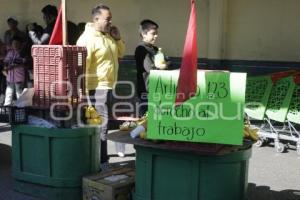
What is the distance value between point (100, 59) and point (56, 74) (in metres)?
0.91

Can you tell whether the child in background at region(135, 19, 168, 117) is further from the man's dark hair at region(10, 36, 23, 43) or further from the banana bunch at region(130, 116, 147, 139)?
the man's dark hair at region(10, 36, 23, 43)

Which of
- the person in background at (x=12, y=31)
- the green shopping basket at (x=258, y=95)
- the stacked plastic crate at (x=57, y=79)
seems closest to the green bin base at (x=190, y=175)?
the stacked plastic crate at (x=57, y=79)

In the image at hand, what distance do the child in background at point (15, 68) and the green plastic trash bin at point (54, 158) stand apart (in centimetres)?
466

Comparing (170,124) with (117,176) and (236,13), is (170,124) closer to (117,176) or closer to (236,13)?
(117,176)

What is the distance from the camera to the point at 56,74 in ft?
15.1

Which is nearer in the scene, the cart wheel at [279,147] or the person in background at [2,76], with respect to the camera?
the cart wheel at [279,147]

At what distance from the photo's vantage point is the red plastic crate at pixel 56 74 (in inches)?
181

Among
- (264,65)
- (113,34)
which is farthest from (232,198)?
(264,65)

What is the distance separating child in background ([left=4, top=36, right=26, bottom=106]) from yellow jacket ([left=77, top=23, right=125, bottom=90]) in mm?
4177

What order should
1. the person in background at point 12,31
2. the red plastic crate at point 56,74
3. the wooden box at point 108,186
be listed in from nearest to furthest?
the wooden box at point 108,186, the red plastic crate at point 56,74, the person in background at point 12,31

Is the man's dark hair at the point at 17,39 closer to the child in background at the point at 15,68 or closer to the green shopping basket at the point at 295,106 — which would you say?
the child in background at the point at 15,68

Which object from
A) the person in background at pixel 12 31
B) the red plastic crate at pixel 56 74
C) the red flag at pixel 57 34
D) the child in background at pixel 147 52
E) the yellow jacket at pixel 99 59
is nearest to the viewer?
the red plastic crate at pixel 56 74

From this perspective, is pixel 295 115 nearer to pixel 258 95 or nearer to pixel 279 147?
pixel 279 147

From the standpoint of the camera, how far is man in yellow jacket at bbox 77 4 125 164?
17.6 feet
